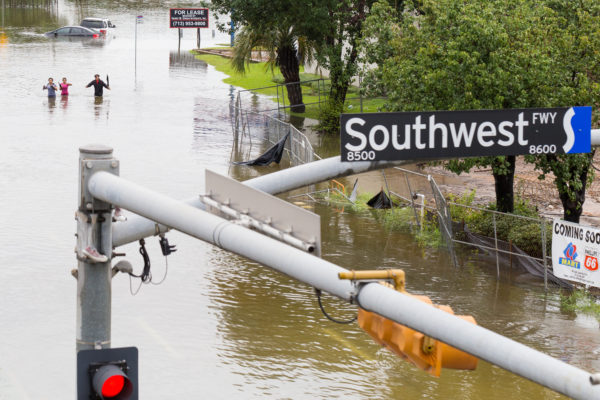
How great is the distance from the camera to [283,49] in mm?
39719

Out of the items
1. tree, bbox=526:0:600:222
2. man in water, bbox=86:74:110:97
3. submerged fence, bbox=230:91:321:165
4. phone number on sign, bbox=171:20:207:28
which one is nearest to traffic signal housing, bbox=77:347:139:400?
tree, bbox=526:0:600:222

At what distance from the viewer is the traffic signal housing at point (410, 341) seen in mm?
4840

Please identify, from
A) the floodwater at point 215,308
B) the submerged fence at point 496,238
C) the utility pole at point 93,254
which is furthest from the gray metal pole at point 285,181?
the submerged fence at point 496,238

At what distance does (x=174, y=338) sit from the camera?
16.2 m

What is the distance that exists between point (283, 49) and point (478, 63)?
65.2 feet

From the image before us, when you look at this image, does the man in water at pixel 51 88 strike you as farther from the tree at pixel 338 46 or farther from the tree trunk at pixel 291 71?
the tree at pixel 338 46

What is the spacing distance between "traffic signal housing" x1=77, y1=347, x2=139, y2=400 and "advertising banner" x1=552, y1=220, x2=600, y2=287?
13137mm

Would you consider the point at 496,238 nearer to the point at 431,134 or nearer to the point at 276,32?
the point at 431,134

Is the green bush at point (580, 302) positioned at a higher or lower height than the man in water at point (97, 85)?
lower

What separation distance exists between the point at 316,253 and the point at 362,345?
11.2m

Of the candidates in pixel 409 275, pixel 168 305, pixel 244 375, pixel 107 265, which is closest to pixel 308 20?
pixel 409 275

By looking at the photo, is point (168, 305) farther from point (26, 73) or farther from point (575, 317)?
point (26, 73)

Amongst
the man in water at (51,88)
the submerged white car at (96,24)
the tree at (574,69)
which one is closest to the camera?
the tree at (574,69)

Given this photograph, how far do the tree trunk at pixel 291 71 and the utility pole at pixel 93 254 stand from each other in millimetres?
33308
